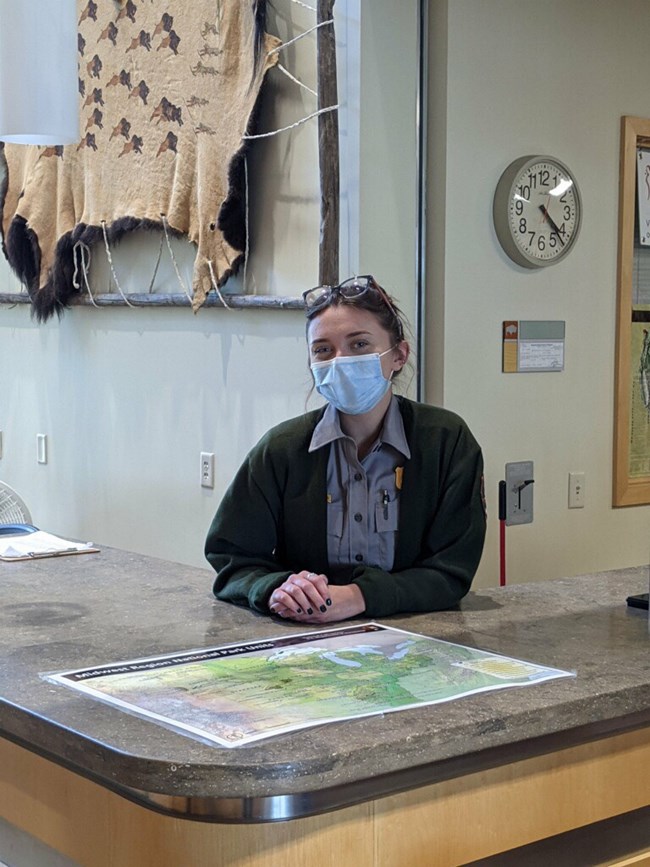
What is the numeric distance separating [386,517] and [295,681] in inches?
23.2

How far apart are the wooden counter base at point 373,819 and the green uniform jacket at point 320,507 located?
55 centimetres

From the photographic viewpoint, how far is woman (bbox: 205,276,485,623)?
2039mm

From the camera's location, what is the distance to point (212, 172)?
3.53 metres

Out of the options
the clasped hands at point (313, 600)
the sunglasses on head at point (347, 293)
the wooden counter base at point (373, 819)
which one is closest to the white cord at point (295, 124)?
the sunglasses on head at point (347, 293)

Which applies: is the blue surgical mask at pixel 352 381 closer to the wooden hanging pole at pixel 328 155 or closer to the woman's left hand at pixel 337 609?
the woman's left hand at pixel 337 609

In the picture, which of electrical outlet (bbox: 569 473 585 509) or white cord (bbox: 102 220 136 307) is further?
white cord (bbox: 102 220 136 307)

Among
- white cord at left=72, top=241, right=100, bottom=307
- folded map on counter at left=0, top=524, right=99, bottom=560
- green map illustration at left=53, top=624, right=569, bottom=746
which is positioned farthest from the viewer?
white cord at left=72, top=241, right=100, bottom=307

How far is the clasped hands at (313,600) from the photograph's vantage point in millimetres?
1869

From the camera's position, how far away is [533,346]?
3.37 meters

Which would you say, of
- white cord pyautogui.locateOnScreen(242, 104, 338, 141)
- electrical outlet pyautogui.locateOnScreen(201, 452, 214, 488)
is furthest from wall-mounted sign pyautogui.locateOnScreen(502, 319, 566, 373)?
electrical outlet pyautogui.locateOnScreen(201, 452, 214, 488)

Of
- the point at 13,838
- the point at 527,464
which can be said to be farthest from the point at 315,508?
the point at 527,464

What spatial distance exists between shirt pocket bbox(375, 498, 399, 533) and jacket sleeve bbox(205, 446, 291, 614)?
171 mm

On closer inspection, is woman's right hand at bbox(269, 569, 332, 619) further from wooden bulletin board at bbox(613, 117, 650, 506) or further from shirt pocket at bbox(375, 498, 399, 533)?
wooden bulletin board at bbox(613, 117, 650, 506)

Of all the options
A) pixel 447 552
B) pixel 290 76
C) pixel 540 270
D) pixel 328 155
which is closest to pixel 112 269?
pixel 290 76
